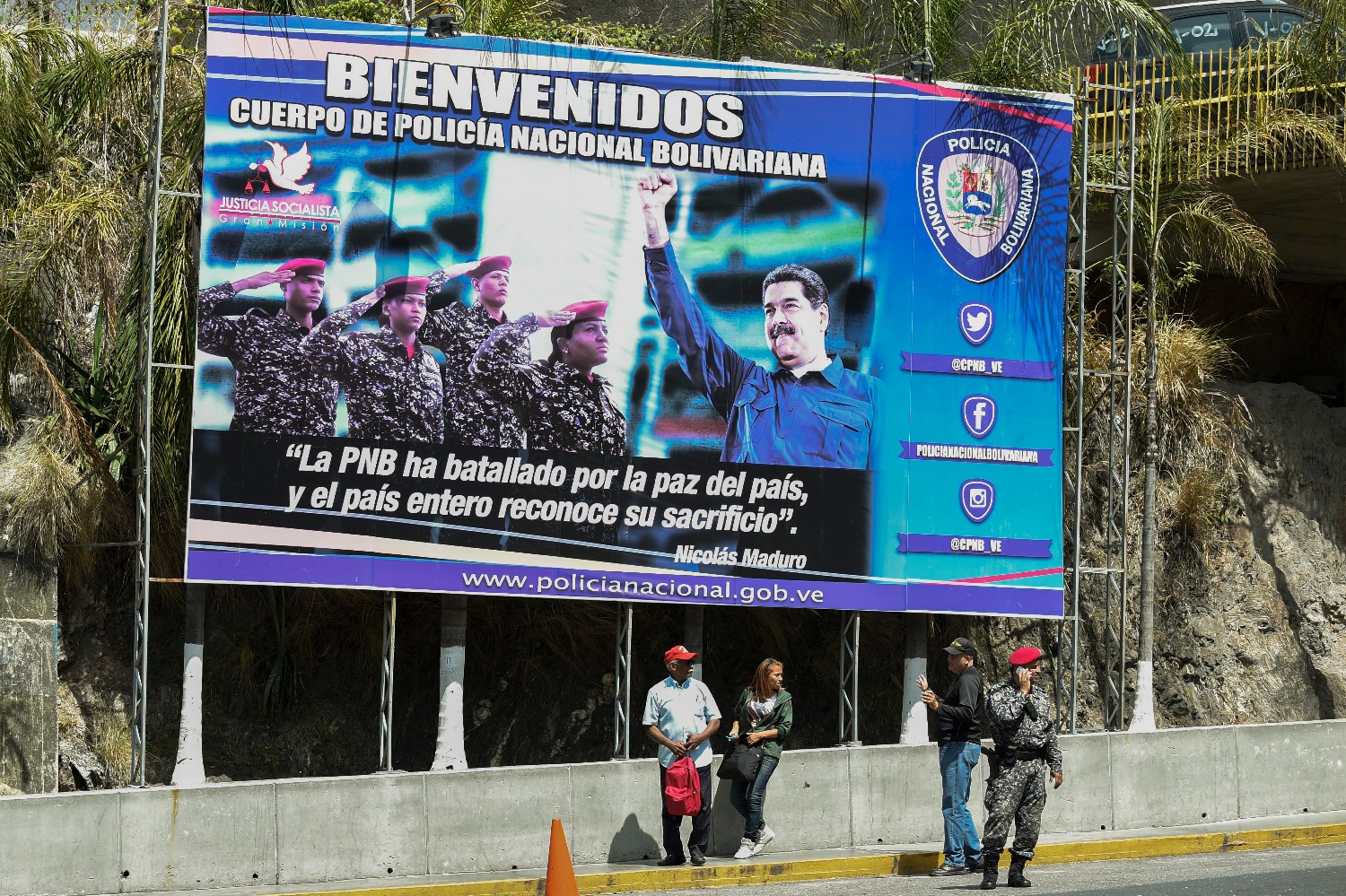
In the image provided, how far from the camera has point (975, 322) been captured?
15.6m

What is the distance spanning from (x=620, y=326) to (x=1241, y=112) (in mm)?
8281

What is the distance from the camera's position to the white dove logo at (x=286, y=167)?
13.8 meters

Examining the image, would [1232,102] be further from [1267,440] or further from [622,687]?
[622,687]

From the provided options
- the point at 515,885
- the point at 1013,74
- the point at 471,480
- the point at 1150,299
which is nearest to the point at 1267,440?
the point at 1150,299

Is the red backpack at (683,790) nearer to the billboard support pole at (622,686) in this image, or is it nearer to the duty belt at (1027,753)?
the billboard support pole at (622,686)

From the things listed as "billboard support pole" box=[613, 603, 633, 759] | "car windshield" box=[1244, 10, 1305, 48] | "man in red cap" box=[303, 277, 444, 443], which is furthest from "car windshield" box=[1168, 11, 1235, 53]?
"man in red cap" box=[303, 277, 444, 443]

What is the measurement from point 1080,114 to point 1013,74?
1.22 m

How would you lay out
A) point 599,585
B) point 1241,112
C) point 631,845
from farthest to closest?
point 1241,112
point 599,585
point 631,845

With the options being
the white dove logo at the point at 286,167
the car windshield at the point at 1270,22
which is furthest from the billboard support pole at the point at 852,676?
the car windshield at the point at 1270,22

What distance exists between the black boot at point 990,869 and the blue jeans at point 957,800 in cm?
85

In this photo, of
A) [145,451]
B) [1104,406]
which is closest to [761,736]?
[145,451]

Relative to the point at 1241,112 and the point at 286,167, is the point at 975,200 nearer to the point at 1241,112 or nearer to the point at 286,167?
the point at 1241,112

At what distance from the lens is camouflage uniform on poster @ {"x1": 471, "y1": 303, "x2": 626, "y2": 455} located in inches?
563

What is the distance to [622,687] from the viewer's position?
51.4 ft
